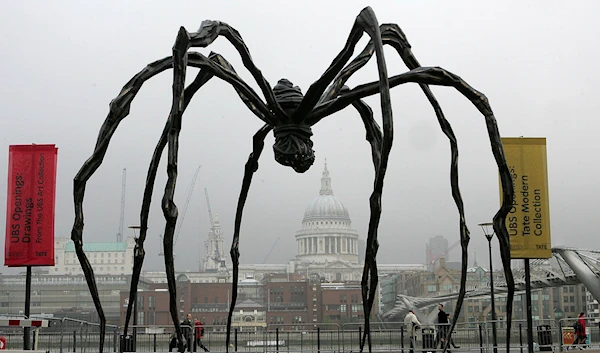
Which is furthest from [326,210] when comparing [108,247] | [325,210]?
[108,247]

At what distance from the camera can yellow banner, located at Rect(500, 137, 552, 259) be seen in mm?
13852

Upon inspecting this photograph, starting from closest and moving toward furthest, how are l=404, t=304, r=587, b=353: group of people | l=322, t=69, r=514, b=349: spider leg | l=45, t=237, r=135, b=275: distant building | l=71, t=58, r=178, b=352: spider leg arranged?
l=71, t=58, r=178, b=352: spider leg < l=322, t=69, r=514, b=349: spider leg < l=404, t=304, r=587, b=353: group of people < l=45, t=237, r=135, b=275: distant building

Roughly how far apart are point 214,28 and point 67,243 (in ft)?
519

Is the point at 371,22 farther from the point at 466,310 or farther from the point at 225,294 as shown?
the point at 225,294

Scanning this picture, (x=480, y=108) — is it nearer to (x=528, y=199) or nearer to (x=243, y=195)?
(x=243, y=195)

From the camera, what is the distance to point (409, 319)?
60.7 feet

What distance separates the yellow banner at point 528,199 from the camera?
13852mm

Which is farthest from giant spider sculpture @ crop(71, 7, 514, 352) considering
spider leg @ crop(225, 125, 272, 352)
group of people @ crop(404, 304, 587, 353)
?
group of people @ crop(404, 304, 587, 353)

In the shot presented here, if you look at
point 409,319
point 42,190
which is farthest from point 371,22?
point 409,319

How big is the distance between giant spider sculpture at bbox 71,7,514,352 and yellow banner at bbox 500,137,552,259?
5.99 m

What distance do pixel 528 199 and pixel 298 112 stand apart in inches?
292

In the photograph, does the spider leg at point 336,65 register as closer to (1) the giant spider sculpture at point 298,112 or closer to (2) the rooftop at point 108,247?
(1) the giant spider sculpture at point 298,112

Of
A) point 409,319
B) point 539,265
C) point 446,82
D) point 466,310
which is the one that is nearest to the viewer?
point 446,82

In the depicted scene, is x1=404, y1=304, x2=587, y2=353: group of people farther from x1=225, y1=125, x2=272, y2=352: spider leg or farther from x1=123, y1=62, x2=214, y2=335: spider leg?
x1=123, y1=62, x2=214, y2=335: spider leg
